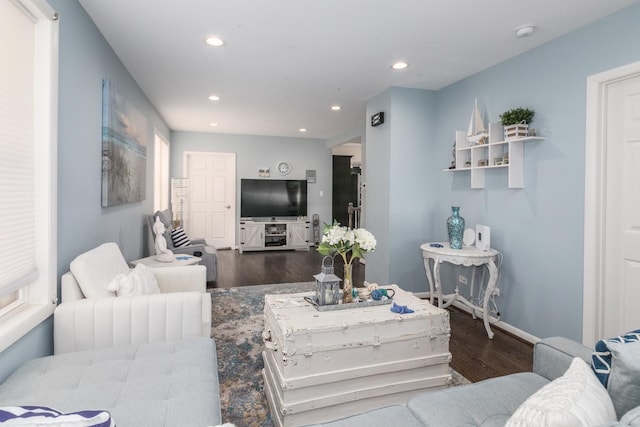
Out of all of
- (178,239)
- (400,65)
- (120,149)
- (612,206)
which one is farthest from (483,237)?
(178,239)

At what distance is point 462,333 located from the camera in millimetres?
3084

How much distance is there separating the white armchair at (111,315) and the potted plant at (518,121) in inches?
105

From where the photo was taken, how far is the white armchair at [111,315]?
1769 millimetres

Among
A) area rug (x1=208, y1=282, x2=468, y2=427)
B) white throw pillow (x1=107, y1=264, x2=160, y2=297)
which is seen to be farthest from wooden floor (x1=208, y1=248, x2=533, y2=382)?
white throw pillow (x1=107, y1=264, x2=160, y2=297)

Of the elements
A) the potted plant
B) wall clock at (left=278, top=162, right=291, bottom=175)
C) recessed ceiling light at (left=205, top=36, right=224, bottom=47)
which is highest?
recessed ceiling light at (left=205, top=36, right=224, bottom=47)

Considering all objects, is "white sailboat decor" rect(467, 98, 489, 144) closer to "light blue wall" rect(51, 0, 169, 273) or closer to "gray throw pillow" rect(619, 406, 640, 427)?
"gray throw pillow" rect(619, 406, 640, 427)

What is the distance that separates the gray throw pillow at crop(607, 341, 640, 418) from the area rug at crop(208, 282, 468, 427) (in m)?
1.39

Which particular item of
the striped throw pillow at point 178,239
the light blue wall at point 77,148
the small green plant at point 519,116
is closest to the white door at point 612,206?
the small green plant at point 519,116

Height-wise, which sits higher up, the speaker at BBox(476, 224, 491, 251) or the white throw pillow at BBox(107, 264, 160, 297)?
the speaker at BBox(476, 224, 491, 251)

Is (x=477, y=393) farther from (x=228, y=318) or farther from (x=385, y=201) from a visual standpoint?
(x=385, y=201)

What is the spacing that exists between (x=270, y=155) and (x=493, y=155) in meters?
5.23

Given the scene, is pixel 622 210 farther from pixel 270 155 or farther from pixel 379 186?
pixel 270 155

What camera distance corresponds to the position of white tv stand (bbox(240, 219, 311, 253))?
7312 mm

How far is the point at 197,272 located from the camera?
2.96 meters
